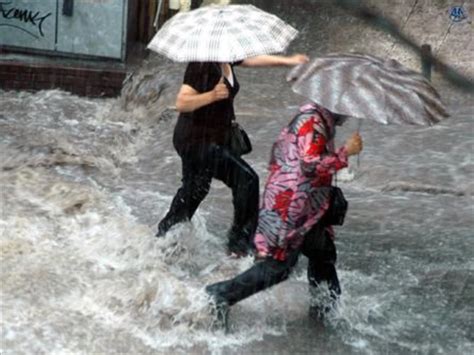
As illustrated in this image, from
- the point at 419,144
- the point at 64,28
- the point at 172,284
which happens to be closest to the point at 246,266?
the point at 172,284

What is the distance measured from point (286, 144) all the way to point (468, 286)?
6.59 feet

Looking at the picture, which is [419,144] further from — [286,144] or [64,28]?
[64,28]

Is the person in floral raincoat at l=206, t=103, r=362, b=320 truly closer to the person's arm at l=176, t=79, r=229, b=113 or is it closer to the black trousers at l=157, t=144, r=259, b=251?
the person's arm at l=176, t=79, r=229, b=113

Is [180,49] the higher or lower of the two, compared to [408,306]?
higher

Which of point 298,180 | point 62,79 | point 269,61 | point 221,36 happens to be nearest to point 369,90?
point 298,180

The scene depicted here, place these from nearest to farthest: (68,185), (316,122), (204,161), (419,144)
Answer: (316,122), (204,161), (68,185), (419,144)

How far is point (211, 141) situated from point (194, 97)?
16.4 inches

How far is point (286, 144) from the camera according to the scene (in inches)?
205

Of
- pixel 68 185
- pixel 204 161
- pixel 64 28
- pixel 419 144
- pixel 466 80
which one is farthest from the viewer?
pixel 64 28

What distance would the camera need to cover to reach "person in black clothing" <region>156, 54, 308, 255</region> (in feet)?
19.9

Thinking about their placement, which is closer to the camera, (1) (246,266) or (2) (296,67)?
(2) (296,67)

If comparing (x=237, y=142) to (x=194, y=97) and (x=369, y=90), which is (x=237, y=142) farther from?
(x=369, y=90)

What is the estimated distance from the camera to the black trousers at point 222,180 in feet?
20.8

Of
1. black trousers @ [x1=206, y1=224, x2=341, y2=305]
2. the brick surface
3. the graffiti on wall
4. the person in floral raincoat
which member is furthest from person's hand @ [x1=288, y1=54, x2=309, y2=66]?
the graffiti on wall
